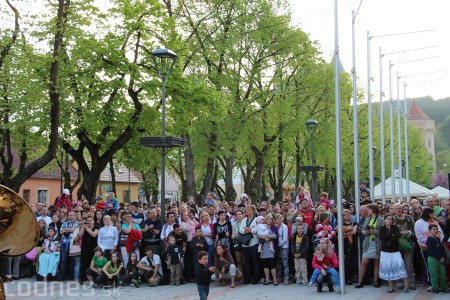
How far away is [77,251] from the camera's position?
52.4 ft

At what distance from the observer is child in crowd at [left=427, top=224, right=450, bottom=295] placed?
12508 mm

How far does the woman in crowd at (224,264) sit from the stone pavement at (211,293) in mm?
310

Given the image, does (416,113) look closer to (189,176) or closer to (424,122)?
(424,122)

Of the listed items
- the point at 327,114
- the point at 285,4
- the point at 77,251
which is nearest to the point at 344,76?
the point at 327,114

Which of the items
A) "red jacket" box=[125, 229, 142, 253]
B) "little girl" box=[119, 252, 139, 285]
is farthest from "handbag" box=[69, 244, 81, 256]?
"little girl" box=[119, 252, 139, 285]

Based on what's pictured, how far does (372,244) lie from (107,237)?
6.88 m

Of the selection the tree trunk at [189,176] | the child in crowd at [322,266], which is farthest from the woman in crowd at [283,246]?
the tree trunk at [189,176]

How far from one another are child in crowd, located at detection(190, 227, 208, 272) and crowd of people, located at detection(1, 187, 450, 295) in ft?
0.08

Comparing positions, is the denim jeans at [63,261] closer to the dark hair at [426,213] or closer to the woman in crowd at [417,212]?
the woman in crowd at [417,212]

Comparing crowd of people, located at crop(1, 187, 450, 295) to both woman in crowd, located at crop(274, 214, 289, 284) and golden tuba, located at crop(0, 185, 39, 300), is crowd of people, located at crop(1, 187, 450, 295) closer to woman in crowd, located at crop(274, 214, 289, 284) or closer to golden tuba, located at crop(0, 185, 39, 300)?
woman in crowd, located at crop(274, 214, 289, 284)

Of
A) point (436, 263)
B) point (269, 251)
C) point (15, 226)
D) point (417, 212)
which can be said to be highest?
point (15, 226)

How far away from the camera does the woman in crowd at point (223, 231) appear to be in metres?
14.8

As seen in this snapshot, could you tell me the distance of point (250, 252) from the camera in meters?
14.6

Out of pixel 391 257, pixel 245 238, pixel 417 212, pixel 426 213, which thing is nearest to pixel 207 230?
pixel 245 238
